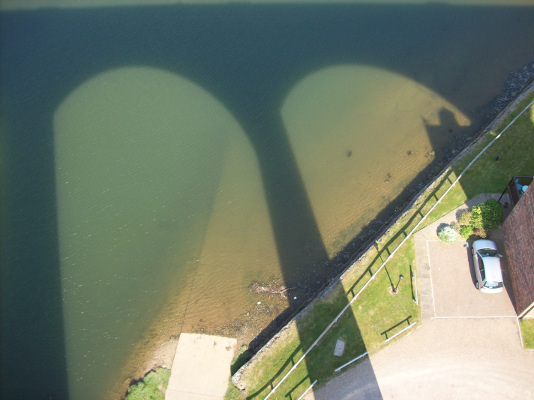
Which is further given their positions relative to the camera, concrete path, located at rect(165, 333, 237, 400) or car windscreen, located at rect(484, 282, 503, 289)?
concrete path, located at rect(165, 333, 237, 400)

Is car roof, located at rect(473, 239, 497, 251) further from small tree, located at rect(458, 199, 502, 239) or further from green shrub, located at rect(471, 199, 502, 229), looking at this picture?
green shrub, located at rect(471, 199, 502, 229)

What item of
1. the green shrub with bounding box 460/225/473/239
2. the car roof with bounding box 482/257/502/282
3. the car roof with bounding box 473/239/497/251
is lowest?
the car roof with bounding box 482/257/502/282

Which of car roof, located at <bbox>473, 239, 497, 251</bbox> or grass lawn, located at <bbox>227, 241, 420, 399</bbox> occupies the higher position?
car roof, located at <bbox>473, 239, 497, 251</bbox>

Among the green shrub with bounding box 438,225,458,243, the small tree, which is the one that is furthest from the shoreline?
the small tree

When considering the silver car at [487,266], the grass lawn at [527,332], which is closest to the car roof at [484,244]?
the silver car at [487,266]

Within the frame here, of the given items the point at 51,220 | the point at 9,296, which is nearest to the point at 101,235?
the point at 51,220

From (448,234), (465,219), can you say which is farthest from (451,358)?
(465,219)
